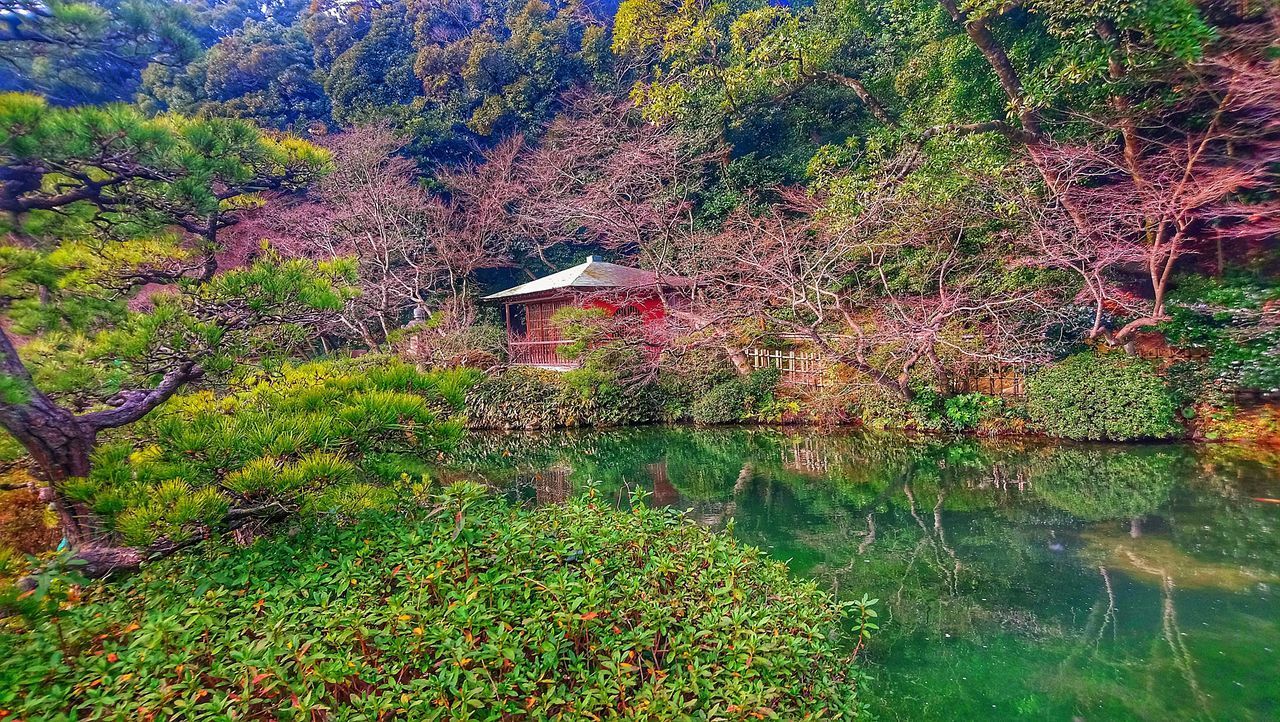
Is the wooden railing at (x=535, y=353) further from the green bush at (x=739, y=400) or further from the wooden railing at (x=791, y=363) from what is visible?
the wooden railing at (x=791, y=363)

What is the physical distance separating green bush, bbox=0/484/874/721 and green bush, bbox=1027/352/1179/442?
696 cm

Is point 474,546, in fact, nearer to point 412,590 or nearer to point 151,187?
point 412,590

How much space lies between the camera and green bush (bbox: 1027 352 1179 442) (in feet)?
21.4

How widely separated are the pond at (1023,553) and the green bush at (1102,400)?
283 millimetres

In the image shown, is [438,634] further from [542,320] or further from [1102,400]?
Answer: [542,320]

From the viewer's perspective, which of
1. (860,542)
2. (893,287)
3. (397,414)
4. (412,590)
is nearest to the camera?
(412,590)

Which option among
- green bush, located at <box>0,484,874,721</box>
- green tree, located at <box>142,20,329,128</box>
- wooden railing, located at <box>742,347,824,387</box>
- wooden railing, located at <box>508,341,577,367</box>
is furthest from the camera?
green tree, located at <box>142,20,329,128</box>

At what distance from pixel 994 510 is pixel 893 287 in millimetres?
5635

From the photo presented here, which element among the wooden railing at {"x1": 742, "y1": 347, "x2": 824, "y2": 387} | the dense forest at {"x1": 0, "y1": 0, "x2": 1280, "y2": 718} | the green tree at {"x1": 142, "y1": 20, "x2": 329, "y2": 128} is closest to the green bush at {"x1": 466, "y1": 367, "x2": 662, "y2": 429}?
the dense forest at {"x1": 0, "y1": 0, "x2": 1280, "y2": 718}

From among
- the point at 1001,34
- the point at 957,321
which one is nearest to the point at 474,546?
the point at 957,321

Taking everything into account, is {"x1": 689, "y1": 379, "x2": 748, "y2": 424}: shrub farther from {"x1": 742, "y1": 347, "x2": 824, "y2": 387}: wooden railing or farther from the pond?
the pond

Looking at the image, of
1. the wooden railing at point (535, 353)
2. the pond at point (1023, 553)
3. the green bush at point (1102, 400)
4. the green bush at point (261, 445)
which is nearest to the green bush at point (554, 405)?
the wooden railing at point (535, 353)

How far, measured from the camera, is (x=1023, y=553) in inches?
162

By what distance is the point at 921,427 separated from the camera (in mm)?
8273
